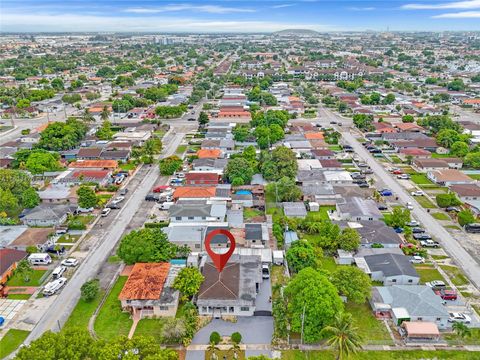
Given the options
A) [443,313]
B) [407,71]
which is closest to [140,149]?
[443,313]

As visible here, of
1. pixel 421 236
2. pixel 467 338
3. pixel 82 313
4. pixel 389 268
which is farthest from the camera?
pixel 421 236

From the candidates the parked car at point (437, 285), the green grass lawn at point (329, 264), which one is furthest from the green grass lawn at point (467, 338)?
the green grass lawn at point (329, 264)

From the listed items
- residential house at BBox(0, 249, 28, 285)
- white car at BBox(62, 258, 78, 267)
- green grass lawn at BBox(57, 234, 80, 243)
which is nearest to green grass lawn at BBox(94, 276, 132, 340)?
white car at BBox(62, 258, 78, 267)

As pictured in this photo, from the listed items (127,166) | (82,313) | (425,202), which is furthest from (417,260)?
(127,166)

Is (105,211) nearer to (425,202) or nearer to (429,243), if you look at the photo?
(429,243)

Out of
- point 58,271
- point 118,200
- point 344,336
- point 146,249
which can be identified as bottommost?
point 118,200

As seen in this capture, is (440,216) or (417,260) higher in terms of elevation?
(417,260)

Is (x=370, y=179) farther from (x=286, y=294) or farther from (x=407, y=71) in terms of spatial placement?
(x=407, y=71)

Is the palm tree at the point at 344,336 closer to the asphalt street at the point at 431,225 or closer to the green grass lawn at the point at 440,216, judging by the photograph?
the asphalt street at the point at 431,225
